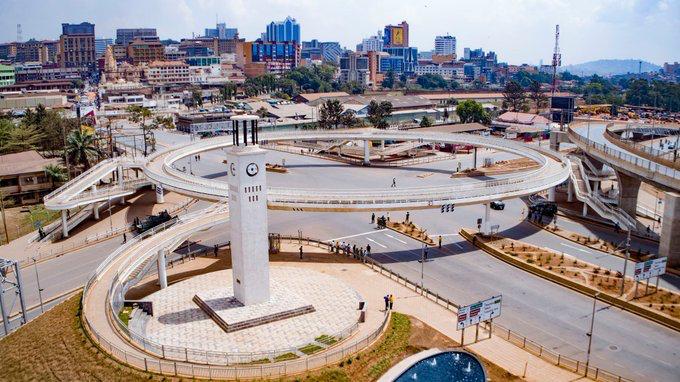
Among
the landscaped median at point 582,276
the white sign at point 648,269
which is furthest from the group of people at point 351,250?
the white sign at point 648,269

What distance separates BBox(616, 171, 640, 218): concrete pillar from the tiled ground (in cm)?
3958

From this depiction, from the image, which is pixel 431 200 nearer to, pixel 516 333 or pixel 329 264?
pixel 329 264

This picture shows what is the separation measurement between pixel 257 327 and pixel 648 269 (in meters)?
29.4

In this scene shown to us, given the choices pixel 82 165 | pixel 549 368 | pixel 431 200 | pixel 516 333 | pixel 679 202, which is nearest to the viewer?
pixel 549 368

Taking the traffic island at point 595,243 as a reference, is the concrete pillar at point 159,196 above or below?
above

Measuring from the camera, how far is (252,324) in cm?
3659

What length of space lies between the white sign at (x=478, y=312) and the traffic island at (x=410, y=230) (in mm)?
20876

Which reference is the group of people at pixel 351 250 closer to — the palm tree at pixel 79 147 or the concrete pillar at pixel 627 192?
the concrete pillar at pixel 627 192

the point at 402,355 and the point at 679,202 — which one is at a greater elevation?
the point at 679,202

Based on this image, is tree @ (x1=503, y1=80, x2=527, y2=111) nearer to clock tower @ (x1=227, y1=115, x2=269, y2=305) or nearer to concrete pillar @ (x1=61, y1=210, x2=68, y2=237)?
concrete pillar @ (x1=61, y1=210, x2=68, y2=237)

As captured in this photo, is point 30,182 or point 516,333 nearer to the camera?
point 516,333

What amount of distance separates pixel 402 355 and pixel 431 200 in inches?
865

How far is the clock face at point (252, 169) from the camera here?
120ft

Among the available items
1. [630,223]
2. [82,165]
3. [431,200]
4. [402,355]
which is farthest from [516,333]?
[82,165]
